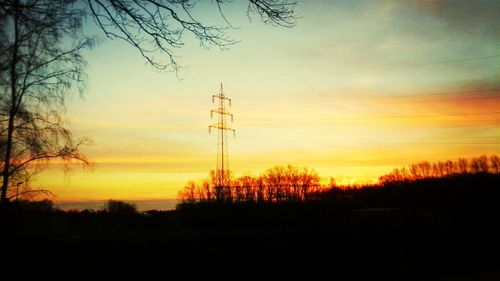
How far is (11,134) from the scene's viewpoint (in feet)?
65.1

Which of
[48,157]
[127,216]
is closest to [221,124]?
[48,157]

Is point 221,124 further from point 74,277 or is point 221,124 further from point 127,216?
point 127,216

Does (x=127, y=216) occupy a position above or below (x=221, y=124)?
below

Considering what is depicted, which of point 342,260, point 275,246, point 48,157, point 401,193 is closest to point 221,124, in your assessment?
point 48,157

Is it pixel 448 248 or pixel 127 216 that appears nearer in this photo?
pixel 448 248

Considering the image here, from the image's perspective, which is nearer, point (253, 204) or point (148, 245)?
point (148, 245)

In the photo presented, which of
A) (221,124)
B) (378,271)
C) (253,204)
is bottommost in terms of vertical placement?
(378,271)

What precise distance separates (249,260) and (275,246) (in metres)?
3.36

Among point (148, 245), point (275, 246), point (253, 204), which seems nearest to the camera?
point (148, 245)

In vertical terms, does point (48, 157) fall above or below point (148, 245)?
above

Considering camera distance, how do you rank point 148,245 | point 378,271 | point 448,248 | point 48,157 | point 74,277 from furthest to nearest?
point 48,157
point 448,248
point 148,245
point 378,271
point 74,277

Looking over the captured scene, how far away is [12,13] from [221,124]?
28.8 m

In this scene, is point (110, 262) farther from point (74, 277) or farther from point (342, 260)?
point (342, 260)

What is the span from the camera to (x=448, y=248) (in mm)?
19016
